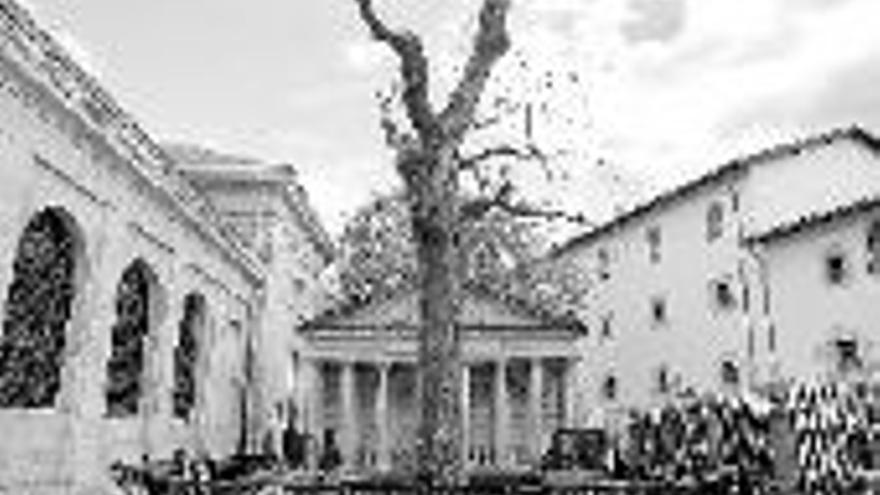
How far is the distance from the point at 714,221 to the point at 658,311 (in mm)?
5295

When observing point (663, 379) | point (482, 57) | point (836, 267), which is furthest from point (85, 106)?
point (663, 379)

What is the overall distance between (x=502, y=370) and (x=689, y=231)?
1132cm

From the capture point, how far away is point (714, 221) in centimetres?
3997

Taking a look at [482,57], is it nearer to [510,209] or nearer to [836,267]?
[510,209]

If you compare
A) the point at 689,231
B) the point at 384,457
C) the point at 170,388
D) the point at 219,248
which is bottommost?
the point at 384,457

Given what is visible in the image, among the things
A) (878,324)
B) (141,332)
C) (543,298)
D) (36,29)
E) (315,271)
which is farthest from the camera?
(543,298)

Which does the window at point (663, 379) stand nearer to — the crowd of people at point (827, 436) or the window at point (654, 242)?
the window at point (654, 242)

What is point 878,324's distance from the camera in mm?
31953

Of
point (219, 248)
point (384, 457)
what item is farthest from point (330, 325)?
point (219, 248)

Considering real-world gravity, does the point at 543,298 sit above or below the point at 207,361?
above

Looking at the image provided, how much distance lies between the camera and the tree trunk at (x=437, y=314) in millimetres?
15852

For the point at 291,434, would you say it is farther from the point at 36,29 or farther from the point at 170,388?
the point at 36,29

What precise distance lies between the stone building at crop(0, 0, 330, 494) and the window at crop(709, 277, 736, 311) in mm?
19782

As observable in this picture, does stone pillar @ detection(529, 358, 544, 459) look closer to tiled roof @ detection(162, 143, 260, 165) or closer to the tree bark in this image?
tiled roof @ detection(162, 143, 260, 165)
